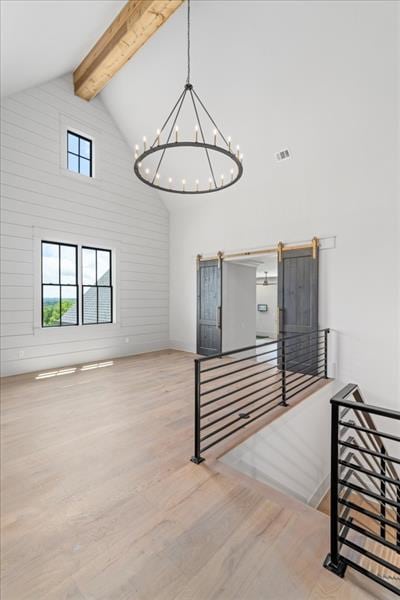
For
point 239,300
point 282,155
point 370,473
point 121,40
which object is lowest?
point 370,473

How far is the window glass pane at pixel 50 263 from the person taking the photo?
5.56m

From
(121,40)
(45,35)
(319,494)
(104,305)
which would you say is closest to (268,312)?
(104,305)

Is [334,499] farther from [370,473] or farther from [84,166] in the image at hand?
[84,166]

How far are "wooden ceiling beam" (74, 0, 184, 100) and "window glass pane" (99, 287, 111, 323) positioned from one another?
4096 millimetres

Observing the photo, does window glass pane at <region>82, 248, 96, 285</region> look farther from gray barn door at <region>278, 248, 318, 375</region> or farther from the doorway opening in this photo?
gray barn door at <region>278, 248, 318, 375</region>

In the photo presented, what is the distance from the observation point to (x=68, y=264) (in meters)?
5.90

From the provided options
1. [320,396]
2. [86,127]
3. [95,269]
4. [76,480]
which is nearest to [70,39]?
[86,127]

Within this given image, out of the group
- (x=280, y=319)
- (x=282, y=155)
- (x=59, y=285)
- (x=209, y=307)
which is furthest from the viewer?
(x=209, y=307)

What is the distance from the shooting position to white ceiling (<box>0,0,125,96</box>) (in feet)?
10.8

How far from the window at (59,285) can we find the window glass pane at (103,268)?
54cm

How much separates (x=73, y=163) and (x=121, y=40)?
2.45m

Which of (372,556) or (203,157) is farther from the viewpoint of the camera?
(203,157)

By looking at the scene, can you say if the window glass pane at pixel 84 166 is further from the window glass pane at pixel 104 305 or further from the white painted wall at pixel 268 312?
the white painted wall at pixel 268 312

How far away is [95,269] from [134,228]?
1.44 metres
